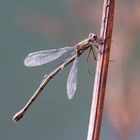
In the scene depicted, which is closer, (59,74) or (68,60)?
(68,60)

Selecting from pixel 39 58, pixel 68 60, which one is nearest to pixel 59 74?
pixel 39 58

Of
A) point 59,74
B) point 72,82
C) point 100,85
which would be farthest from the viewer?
point 59,74

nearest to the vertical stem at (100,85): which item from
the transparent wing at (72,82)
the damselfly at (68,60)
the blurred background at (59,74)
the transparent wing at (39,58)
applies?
the damselfly at (68,60)

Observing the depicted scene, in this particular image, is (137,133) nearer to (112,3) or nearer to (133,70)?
(133,70)

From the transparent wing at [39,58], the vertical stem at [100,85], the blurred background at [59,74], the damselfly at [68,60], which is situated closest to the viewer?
the vertical stem at [100,85]

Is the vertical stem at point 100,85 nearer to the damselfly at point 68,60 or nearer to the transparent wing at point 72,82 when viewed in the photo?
the damselfly at point 68,60


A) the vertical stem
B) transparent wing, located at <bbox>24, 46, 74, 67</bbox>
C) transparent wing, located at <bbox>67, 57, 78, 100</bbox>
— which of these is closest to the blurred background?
transparent wing, located at <bbox>24, 46, 74, 67</bbox>

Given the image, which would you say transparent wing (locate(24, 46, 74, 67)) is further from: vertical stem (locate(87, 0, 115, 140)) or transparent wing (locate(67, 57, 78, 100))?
vertical stem (locate(87, 0, 115, 140))

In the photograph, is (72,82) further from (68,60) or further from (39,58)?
(39,58)

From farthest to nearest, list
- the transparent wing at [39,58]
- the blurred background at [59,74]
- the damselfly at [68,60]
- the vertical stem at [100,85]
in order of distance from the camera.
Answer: the blurred background at [59,74] < the transparent wing at [39,58] < the damselfly at [68,60] < the vertical stem at [100,85]
